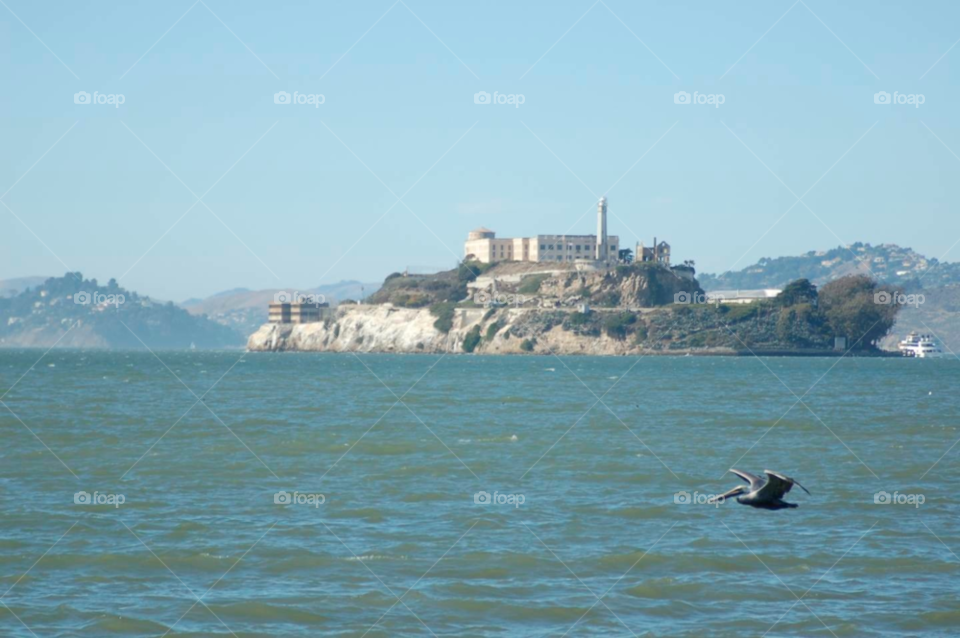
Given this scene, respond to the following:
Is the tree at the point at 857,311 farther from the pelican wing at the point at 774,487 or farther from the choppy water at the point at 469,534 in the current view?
the pelican wing at the point at 774,487

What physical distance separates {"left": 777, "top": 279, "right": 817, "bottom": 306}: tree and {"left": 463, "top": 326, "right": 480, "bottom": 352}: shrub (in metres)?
50.1

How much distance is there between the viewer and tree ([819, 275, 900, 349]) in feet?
605

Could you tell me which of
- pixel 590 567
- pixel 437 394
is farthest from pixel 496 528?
pixel 437 394

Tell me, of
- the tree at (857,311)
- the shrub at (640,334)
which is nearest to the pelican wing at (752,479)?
the shrub at (640,334)

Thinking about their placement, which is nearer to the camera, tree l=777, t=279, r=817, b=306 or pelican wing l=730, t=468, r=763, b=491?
pelican wing l=730, t=468, r=763, b=491

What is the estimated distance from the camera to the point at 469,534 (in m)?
20.8

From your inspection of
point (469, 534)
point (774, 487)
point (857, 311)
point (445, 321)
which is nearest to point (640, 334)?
point (445, 321)

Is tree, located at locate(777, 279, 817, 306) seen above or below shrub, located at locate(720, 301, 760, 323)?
above

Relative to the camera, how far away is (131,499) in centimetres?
2462

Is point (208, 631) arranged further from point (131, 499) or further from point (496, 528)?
point (131, 499)

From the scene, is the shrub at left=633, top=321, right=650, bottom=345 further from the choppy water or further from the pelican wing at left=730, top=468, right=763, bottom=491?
the pelican wing at left=730, top=468, right=763, bottom=491

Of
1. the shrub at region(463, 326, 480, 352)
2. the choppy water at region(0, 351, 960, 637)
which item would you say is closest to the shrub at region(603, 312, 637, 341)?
the shrub at region(463, 326, 480, 352)

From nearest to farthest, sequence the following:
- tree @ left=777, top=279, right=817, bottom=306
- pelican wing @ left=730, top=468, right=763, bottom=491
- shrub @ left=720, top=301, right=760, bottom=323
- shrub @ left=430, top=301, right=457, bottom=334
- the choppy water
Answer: pelican wing @ left=730, top=468, right=763, bottom=491, the choppy water, shrub @ left=720, top=301, right=760, bottom=323, tree @ left=777, top=279, right=817, bottom=306, shrub @ left=430, top=301, right=457, bottom=334

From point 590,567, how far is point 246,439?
73.0ft
